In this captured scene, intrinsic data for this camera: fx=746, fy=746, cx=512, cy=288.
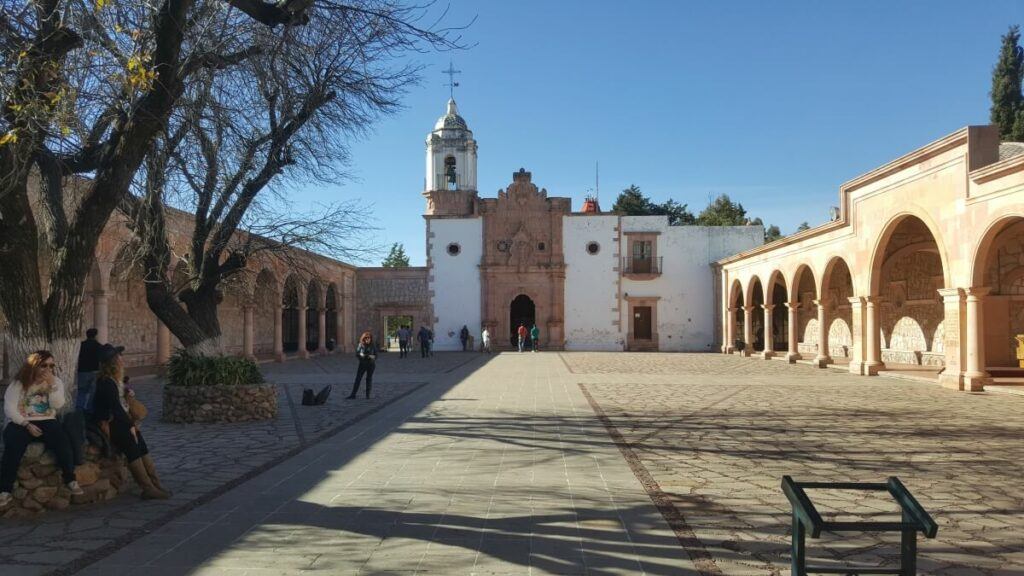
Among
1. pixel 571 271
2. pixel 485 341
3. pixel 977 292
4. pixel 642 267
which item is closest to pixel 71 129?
pixel 977 292

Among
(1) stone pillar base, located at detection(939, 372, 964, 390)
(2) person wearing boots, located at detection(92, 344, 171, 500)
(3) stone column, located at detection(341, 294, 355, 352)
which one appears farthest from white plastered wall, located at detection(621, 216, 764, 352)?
(2) person wearing boots, located at detection(92, 344, 171, 500)

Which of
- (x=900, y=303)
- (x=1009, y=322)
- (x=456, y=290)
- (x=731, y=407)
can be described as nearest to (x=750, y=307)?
(x=900, y=303)

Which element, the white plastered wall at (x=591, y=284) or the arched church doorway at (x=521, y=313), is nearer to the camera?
the white plastered wall at (x=591, y=284)

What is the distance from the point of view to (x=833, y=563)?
13.9 feet

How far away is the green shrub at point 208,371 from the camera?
10.4 meters

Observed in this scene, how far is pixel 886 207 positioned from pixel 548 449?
12756 mm

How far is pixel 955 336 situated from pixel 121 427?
1451 centimetres

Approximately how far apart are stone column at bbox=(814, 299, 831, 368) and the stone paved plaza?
370 inches

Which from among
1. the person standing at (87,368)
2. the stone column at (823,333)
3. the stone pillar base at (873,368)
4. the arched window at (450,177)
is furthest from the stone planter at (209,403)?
the arched window at (450,177)

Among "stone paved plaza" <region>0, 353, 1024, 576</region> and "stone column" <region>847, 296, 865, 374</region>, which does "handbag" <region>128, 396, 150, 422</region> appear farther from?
"stone column" <region>847, 296, 865, 374</region>

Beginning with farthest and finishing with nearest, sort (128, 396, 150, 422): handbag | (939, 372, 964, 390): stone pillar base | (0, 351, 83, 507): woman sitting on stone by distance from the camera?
(939, 372, 964, 390): stone pillar base → (128, 396, 150, 422): handbag → (0, 351, 83, 507): woman sitting on stone

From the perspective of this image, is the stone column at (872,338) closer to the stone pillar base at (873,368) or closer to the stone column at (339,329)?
the stone pillar base at (873,368)

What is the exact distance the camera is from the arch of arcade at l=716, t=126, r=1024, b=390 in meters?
13.8

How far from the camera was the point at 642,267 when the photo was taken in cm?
3519
